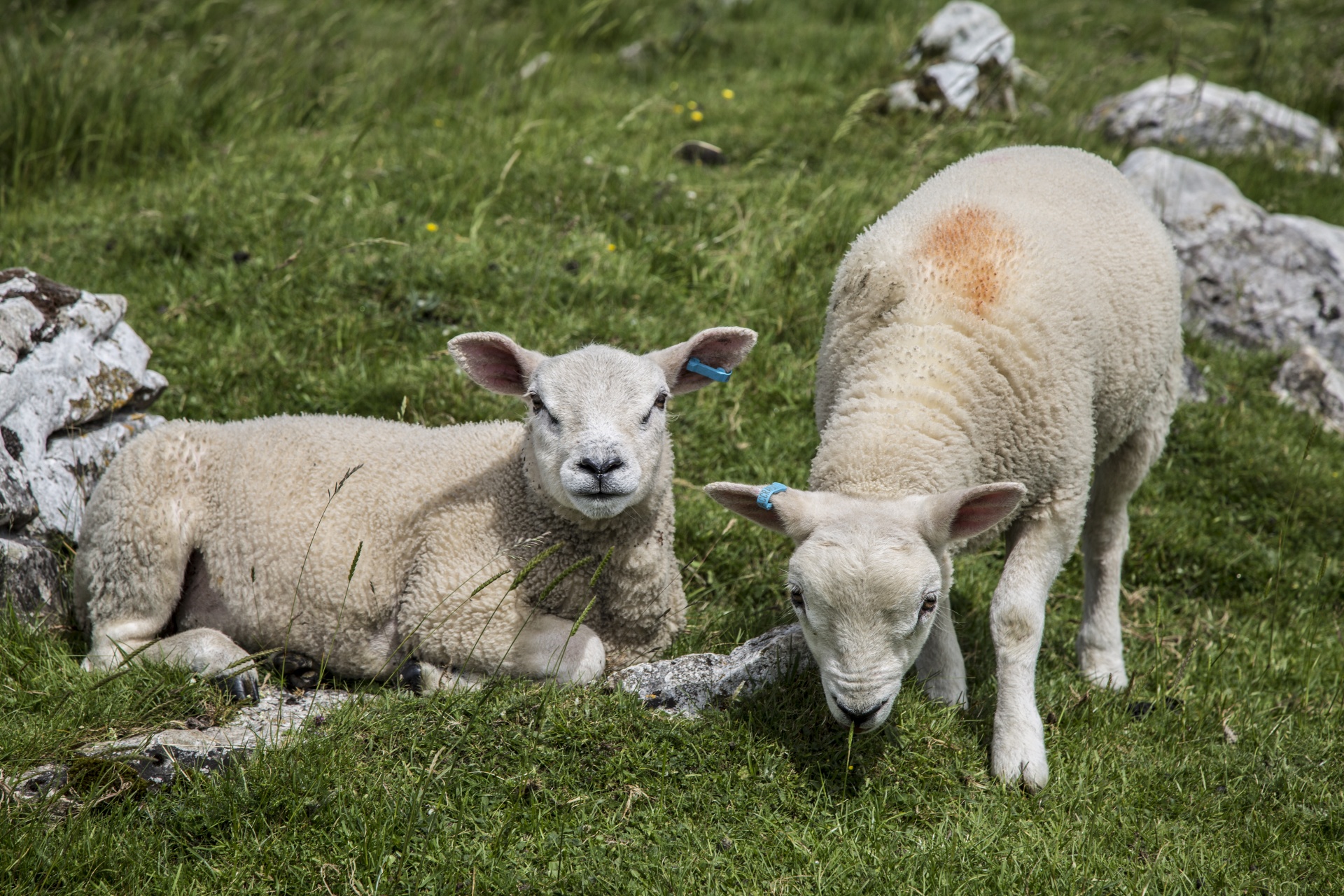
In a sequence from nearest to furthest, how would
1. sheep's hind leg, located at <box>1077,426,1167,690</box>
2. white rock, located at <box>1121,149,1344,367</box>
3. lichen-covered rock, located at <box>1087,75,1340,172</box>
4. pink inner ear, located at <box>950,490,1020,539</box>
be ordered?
pink inner ear, located at <box>950,490,1020,539</box>
sheep's hind leg, located at <box>1077,426,1167,690</box>
white rock, located at <box>1121,149,1344,367</box>
lichen-covered rock, located at <box>1087,75,1340,172</box>

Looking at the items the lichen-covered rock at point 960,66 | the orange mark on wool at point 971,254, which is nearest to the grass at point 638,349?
the lichen-covered rock at point 960,66

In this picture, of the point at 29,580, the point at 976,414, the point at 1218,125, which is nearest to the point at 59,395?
the point at 29,580

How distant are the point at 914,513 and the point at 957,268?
110 centimetres

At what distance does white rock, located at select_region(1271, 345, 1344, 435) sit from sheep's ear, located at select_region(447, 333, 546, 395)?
4810 mm

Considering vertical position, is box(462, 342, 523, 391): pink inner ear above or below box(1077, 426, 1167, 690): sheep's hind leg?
above

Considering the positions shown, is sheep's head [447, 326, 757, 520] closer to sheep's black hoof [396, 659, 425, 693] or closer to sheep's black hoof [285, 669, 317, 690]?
sheep's black hoof [396, 659, 425, 693]

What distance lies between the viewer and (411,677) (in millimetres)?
4250

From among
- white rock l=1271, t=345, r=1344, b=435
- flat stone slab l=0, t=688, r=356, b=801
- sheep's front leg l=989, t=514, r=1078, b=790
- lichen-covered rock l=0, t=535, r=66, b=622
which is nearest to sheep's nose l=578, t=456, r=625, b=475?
flat stone slab l=0, t=688, r=356, b=801

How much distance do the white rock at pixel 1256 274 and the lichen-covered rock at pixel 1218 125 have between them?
1608 millimetres

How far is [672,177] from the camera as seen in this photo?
743 cm

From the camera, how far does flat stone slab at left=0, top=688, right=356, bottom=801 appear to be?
3293 mm

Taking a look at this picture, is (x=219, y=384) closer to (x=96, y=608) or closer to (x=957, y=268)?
(x=96, y=608)

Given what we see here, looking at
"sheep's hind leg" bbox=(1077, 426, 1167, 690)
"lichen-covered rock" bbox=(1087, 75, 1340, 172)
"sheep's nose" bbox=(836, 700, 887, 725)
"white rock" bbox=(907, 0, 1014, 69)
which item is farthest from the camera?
"lichen-covered rock" bbox=(1087, 75, 1340, 172)

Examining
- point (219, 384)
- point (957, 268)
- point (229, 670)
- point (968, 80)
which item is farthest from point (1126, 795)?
point (968, 80)
